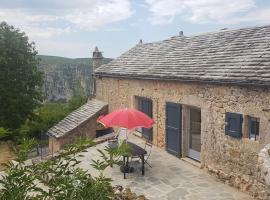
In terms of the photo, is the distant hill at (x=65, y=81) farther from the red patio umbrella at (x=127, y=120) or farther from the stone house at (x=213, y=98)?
the red patio umbrella at (x=127, y=120)

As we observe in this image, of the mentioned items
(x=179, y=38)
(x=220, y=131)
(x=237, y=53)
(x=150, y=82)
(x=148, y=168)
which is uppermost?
(x=179, y=38)

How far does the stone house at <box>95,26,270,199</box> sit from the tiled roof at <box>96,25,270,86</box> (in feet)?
0.09

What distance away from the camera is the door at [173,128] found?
12.9m

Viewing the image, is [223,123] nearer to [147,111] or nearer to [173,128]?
[173,128]

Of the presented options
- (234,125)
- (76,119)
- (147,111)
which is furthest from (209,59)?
(76,119)

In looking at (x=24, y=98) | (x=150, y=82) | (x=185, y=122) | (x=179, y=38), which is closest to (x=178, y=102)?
(x=185, y=122)

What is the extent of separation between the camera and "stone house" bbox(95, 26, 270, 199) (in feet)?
31.0

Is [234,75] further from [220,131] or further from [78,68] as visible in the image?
[78,68]

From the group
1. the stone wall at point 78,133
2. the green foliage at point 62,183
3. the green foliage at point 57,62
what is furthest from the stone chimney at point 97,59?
the green foliage at point 57,62

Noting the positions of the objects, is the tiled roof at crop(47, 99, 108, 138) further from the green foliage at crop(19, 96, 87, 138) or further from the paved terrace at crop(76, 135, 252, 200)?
the green foliage at crop(19, 96, 87, 138)

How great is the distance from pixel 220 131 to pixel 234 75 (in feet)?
5.78

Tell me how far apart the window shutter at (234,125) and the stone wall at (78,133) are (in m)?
9.18

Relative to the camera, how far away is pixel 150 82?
583 inches

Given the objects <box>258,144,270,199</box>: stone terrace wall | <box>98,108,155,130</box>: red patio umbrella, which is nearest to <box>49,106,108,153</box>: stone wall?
<box>98,108,155,130</box>: red patio umbrella
